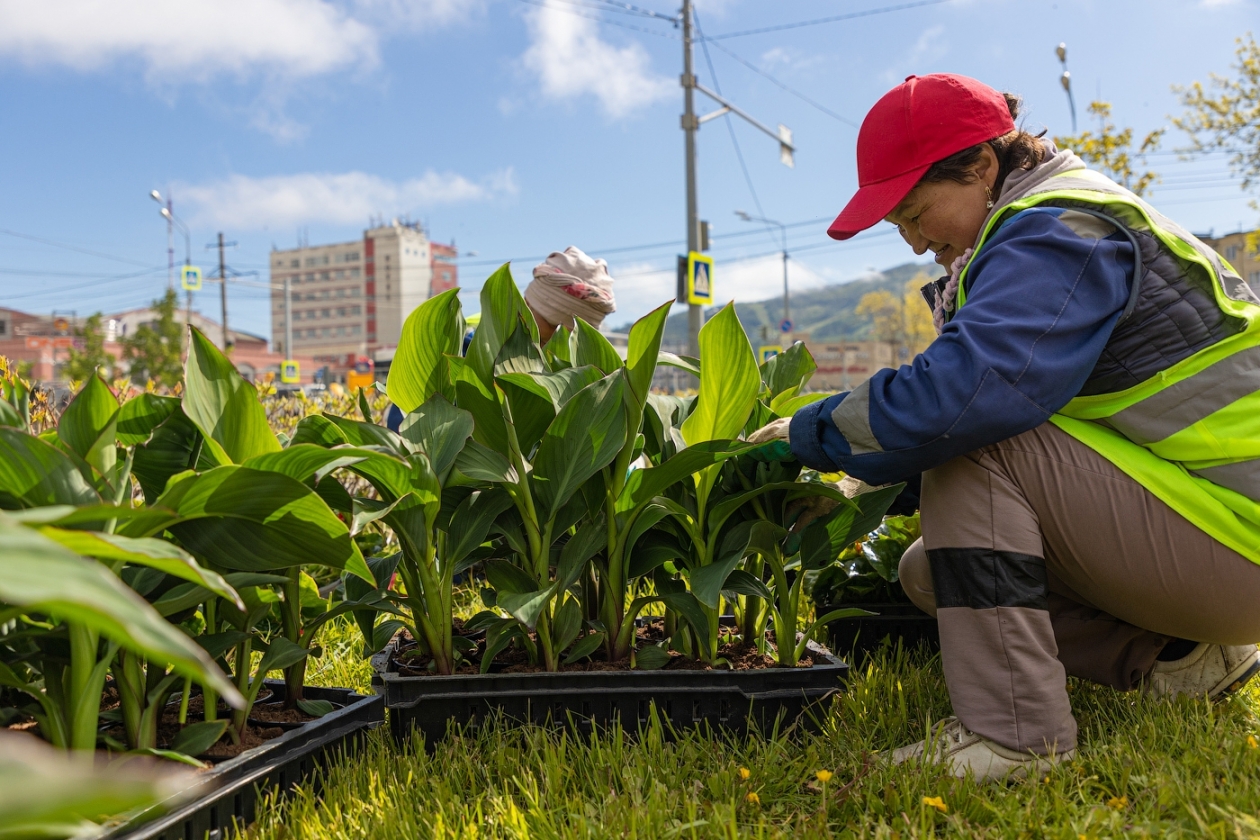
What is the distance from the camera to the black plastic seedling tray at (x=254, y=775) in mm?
1213

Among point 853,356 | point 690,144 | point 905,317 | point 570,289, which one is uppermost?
point 905,317

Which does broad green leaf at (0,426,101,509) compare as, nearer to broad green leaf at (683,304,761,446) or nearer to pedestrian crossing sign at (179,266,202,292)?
broad green leaf at (683,304,761,446)

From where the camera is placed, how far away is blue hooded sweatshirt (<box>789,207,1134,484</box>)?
1574 mm

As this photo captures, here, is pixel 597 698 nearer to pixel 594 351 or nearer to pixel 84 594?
pixel 594 351

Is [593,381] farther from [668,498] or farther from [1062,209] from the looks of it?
[1062,209]

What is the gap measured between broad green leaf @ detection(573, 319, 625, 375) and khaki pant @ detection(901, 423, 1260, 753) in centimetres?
72

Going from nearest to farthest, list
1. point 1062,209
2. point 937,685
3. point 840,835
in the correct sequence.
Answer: point 840,835 → point 1062,209 → point 937,685

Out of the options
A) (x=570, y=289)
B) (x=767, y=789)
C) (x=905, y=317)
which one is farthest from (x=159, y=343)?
(x=905, y=317)

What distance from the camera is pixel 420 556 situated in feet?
5.71

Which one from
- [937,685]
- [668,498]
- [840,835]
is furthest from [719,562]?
[937,685]

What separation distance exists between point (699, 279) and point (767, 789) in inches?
425

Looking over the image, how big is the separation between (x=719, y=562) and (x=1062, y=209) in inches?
35.0

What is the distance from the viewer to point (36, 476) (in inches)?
46.8

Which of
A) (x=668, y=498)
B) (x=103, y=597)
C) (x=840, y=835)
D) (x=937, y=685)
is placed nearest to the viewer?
(x=103, y=597)
